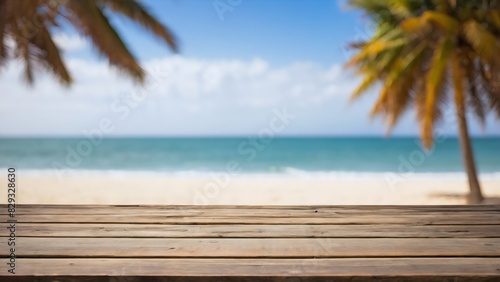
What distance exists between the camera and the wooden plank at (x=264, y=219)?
Answer: 198 centimetres

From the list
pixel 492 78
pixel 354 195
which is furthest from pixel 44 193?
pixel 492 78

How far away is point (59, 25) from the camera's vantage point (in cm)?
775

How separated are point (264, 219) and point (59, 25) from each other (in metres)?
7.20

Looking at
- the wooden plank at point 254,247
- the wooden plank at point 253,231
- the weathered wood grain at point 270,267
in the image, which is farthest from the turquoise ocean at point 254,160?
Result: the weathered wood grain at point 270,267

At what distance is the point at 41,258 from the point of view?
145cm

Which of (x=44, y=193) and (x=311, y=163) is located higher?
(x=311, y=163)

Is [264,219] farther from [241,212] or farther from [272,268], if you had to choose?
[272,268]

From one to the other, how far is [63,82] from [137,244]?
24.7 ft

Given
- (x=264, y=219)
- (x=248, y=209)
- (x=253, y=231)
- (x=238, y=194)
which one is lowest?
(x=253, y=231)

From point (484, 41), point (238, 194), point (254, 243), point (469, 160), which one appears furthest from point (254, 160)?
point (254, 243)

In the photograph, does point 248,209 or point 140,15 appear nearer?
point 248,209

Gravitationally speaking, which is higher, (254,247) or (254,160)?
(254,160)

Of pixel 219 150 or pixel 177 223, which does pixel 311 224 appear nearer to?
pixel 177 223

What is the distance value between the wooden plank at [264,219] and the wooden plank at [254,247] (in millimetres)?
292
